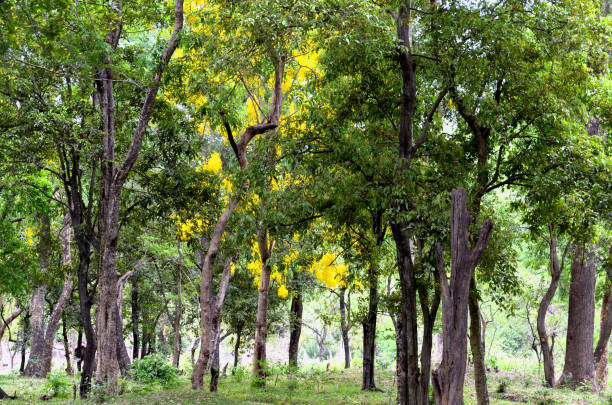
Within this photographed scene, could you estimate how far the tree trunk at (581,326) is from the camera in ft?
49.0

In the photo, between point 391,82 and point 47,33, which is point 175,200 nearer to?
point 47,33

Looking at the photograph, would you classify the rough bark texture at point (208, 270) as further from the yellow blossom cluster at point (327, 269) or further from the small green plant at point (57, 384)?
the yellow blossom cluster at point (327, 269)

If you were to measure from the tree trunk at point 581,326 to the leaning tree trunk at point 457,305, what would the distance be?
903cm

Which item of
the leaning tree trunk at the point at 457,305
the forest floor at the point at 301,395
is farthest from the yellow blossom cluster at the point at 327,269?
the leaning tree trunk at the point at 457,305

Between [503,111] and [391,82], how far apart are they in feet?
7.53

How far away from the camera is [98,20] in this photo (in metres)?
A: 11.0

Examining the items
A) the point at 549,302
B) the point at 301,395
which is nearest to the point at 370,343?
the point at 301,395

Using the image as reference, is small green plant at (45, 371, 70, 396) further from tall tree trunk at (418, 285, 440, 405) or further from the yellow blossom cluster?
tall tree trunk at (418, 285, 440, 405)

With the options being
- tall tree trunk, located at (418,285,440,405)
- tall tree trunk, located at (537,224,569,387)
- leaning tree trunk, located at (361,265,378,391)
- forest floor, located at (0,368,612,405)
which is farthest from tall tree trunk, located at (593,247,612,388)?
tall tree trunk, located at (418,285,440,405)

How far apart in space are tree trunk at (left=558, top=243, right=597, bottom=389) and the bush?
11498 mm

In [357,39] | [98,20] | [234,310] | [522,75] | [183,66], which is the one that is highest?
[98,20]

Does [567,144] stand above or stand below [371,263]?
above

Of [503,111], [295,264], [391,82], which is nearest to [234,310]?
[295,264]

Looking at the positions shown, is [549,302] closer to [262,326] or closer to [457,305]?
[457,305]
